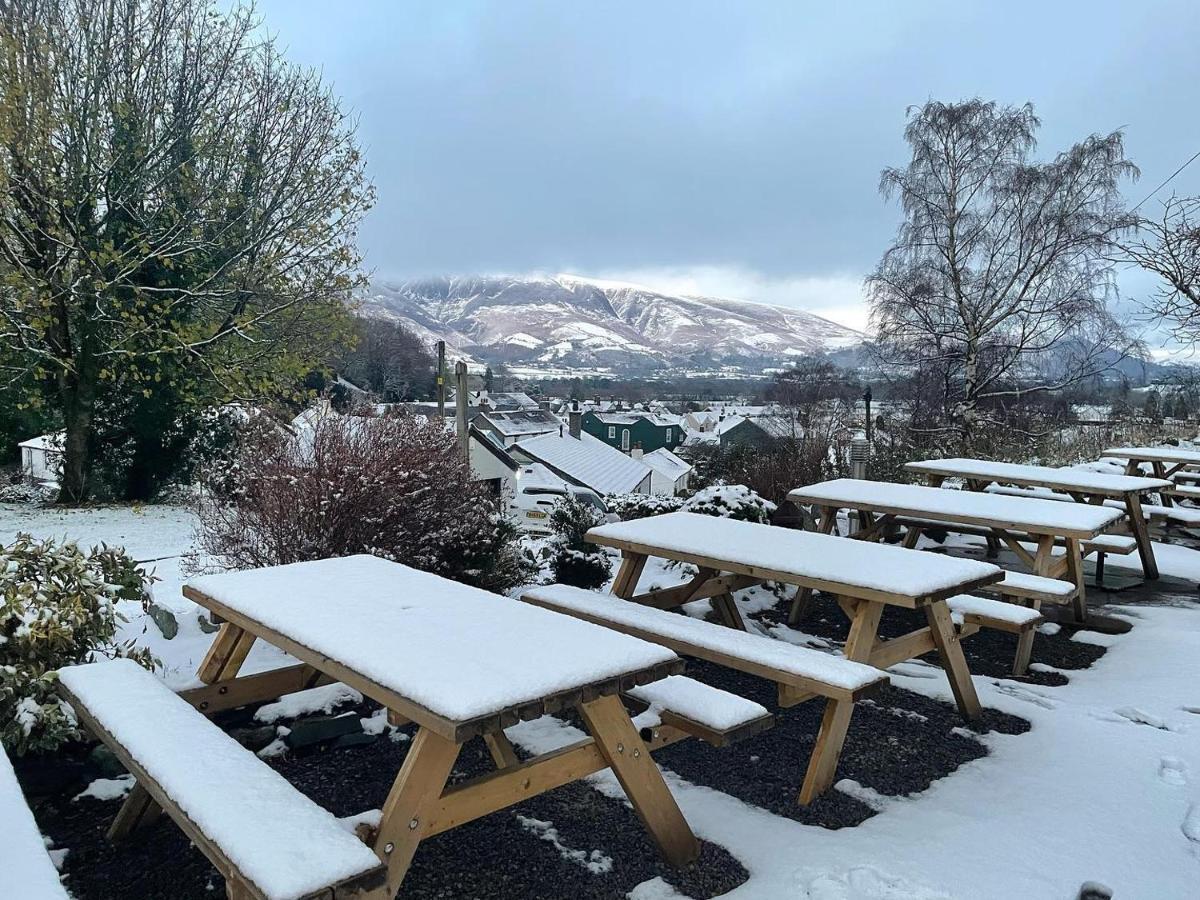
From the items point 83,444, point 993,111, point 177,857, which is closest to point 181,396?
point 83,444

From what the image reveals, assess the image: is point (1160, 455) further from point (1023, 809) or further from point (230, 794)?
point (230, 794)

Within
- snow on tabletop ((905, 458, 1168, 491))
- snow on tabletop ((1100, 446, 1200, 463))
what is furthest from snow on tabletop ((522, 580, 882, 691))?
snow on tabletop ((1100, 446, 1200, 463))

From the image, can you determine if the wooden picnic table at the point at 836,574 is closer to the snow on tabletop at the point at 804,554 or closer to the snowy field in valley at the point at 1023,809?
the snow on tabletop at the point at 804,554

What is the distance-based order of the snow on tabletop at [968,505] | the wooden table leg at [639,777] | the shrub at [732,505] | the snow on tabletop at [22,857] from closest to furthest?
the snow on tabletop at [22,857] < the wooden table leg at [639,777] < the snow on tabletop at [968,505] < the shrub at [732,505]

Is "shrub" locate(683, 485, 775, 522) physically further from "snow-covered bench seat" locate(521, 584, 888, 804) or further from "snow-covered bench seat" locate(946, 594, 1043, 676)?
"snow-covered bench seat" locate(521, 584, 888, 804)

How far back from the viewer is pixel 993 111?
15.1 metres

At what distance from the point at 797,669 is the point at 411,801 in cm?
140

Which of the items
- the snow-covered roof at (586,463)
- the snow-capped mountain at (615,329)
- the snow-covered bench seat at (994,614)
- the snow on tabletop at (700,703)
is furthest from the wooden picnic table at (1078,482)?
the snow-capped mountain at (615,329)

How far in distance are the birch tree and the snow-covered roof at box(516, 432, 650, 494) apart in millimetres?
22524

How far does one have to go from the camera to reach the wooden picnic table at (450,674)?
1.90m

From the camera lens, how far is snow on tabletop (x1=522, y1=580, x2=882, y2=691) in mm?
2719

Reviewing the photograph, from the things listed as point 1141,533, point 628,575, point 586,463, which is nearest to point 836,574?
point 628,575

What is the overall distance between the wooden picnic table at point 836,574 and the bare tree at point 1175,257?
6415 millimetres

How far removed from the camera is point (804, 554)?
368cm
